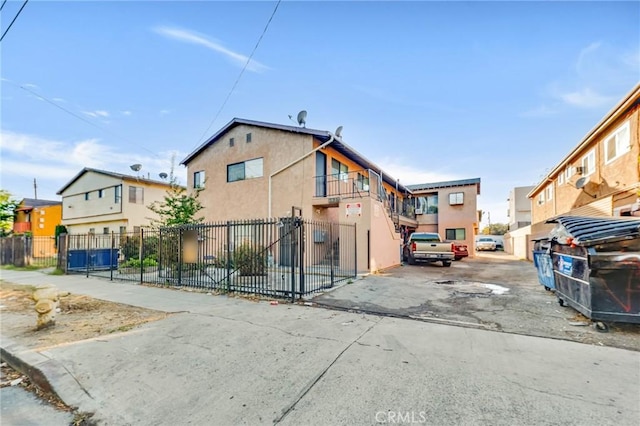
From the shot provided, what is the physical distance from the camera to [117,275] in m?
12.3

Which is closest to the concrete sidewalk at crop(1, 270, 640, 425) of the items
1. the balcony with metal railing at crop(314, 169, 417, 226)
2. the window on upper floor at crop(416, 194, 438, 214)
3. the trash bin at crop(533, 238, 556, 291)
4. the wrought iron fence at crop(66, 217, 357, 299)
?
the wrought iron fence at crop(66, 217, 357, 299)

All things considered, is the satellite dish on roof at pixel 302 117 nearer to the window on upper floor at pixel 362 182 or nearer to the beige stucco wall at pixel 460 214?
the window on upper floor at pixel 362 182

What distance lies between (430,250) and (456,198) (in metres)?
14.0

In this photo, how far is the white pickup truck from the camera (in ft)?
48.2

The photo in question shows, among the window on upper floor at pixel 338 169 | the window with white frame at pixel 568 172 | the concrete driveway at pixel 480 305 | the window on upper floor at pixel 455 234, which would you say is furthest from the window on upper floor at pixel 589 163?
the window on upper floor at pixel 455 234

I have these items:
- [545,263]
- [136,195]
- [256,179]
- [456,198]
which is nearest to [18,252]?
[136,195]

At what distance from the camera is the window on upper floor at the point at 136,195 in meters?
23.6

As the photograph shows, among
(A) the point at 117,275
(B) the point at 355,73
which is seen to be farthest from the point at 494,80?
(A) the point at 117,275

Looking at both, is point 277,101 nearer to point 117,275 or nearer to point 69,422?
point 117,275

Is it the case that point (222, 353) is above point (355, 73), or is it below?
below

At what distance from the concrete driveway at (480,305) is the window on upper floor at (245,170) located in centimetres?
918

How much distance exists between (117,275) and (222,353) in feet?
36.4

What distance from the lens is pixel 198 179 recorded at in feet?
62.3

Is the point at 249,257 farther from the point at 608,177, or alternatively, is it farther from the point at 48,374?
the point at 608,177
